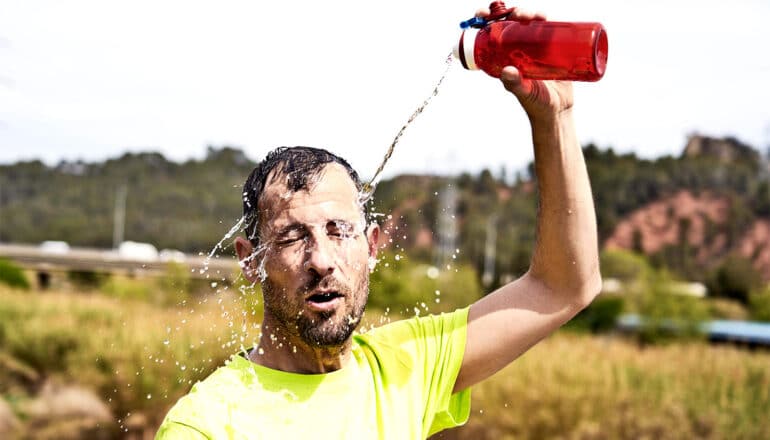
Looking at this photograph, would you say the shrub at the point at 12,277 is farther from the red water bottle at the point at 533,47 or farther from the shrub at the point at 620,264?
the shrub at the point at 620,264

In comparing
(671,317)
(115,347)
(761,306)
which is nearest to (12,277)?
(115,347)

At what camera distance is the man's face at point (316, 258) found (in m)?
1.91

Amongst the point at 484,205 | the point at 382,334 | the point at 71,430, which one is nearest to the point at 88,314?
the point at 71,430

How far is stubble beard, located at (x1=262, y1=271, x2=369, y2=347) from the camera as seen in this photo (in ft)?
6.27

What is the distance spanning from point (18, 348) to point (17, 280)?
909 centimetres

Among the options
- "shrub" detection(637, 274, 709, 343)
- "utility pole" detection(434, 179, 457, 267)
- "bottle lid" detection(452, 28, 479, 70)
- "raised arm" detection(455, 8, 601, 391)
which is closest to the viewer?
"bottle lid" detection(452, 28, 479, 70)

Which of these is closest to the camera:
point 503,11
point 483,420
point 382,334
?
point 503,11

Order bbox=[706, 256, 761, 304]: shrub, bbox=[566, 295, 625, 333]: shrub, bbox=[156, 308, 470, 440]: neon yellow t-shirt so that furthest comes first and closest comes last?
bbox=[706, 256, 761, 304]: shrub, bbox=[566, 295, 625, 333]: shrub, bbox=[156, 308, 470, 440]: neon yellow t-shirt

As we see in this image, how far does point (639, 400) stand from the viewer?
8.71 metres

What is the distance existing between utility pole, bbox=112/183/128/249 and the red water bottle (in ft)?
229

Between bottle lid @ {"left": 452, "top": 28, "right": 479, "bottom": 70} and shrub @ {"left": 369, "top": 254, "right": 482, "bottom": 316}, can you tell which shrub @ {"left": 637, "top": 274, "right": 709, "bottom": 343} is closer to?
shrub @ {"left": 369, "top": 254, "right": 482, "bottom": 316}

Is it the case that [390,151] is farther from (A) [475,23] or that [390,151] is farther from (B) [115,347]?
(B) [115,347]

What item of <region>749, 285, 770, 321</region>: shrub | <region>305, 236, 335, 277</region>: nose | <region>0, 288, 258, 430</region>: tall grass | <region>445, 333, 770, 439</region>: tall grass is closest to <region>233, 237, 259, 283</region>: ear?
<region>305, 236, 335, 277</region>: nose

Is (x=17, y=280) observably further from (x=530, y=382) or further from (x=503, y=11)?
(x=503, y=11)
